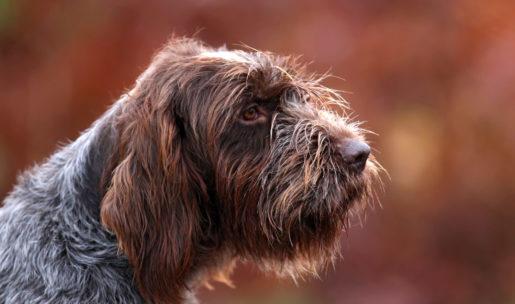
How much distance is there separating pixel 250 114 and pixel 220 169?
27 centimetres

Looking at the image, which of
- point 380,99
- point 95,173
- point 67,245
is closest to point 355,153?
point 95,173

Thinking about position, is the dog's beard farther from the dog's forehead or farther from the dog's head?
the dog's forehead

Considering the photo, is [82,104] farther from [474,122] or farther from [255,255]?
[255,255]

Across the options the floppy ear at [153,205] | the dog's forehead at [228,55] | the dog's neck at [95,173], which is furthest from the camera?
the dog's forehead at [228,55]

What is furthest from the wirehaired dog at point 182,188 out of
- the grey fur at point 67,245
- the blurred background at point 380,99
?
the blurred background at point 380,99

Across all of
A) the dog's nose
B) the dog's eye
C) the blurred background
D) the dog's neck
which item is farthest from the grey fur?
the blurred background

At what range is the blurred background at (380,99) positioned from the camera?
925 cm

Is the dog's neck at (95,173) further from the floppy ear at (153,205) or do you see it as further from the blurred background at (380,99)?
the blurred background at (380,99)

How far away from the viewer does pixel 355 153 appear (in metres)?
3.96

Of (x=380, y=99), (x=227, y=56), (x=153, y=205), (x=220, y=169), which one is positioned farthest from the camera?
(x=380, y=99)

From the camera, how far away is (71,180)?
13.2ft

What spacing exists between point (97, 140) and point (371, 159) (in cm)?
122

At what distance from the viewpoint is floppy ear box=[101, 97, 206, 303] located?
378cm

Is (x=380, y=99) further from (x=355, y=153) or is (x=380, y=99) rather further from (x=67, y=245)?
(x=67, y=245)
